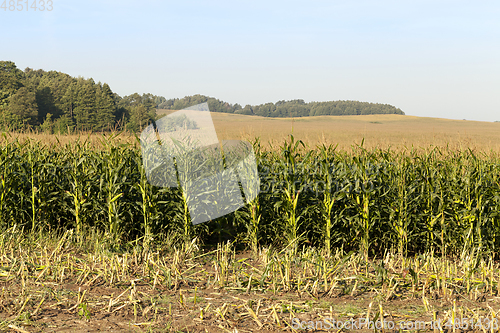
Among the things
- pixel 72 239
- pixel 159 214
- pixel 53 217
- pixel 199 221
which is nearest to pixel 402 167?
pixel 199 221

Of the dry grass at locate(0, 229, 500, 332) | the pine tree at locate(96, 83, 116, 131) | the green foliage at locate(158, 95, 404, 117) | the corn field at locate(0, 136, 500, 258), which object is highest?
the green foliage at locate(158, 95, 404, 117)

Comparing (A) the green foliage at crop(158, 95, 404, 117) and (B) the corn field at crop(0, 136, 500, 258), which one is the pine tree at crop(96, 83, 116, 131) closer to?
(B) the corn field at crop(0, 136, 500, 258)

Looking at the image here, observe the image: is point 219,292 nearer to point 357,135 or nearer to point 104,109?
point 357,135

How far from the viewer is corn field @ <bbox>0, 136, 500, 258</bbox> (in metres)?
5.93

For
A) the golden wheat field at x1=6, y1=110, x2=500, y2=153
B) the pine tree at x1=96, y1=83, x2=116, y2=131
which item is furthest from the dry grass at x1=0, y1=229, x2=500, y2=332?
the pine tree at x1=96, y1=83, x2=116, y2=131

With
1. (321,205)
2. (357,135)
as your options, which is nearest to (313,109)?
(357,135)

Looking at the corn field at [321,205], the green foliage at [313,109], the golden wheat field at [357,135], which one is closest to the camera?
the corn field at [321,205]

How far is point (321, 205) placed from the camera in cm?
597

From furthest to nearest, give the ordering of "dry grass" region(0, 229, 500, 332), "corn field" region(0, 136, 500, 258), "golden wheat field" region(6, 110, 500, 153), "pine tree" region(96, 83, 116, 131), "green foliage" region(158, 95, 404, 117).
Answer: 1. "green foliage" region(158, 95, 404, 117)
2. "pine tree" region(96, 83, 116, 131)
3. "golden wheat field" region(6, 110, 500, 153)
4. "corn field" region(0, 136, 500, 258)
5. "dry grass" region(0, 229, 500, 332)

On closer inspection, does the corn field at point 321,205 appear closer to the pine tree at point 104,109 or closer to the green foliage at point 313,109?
the pine tree at point 104,109

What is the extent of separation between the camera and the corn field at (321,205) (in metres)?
5.93

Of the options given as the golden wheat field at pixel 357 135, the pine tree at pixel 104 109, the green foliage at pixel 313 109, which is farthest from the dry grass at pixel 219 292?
the green foliage at pixel 313 109

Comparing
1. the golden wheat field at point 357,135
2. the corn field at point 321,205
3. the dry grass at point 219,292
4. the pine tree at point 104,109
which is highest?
the pine tree at point 104,109

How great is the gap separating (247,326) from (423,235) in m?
3.84
